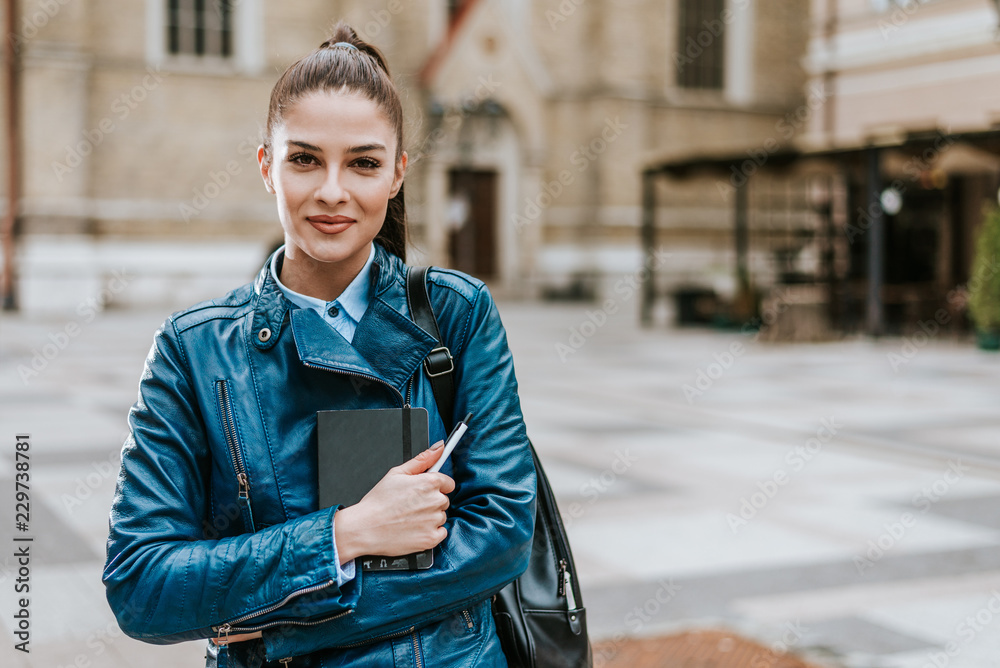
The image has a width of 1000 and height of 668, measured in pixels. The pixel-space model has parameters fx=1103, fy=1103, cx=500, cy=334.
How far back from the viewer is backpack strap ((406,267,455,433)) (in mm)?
1579

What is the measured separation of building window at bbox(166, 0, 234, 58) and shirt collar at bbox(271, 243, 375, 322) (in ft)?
80.3

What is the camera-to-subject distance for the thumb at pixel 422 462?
1.49 m

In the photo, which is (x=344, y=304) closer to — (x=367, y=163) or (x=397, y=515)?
(x=367, y=163)

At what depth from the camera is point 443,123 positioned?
26.4 metres

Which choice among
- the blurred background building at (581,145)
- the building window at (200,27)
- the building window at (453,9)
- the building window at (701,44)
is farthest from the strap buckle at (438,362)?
the building window at (701,44)

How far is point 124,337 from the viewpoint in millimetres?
17812

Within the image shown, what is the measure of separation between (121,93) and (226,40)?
2740mm

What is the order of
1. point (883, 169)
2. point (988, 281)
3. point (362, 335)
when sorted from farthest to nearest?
point (883, 169) → point (988, 281) → point (362, 335)

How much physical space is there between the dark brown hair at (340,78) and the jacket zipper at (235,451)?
1.27 ft

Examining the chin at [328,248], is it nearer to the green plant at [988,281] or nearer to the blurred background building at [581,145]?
the blurred background building at [581,145]

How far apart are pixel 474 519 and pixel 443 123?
25449 mm

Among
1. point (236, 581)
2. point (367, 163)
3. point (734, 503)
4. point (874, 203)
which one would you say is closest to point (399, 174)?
point (367, 163)

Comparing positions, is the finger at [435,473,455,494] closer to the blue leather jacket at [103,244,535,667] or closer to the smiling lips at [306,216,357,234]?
the blue leather jacket at [103,244,535,667]

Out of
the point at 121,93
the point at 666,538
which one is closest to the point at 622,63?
the point at 121,93
